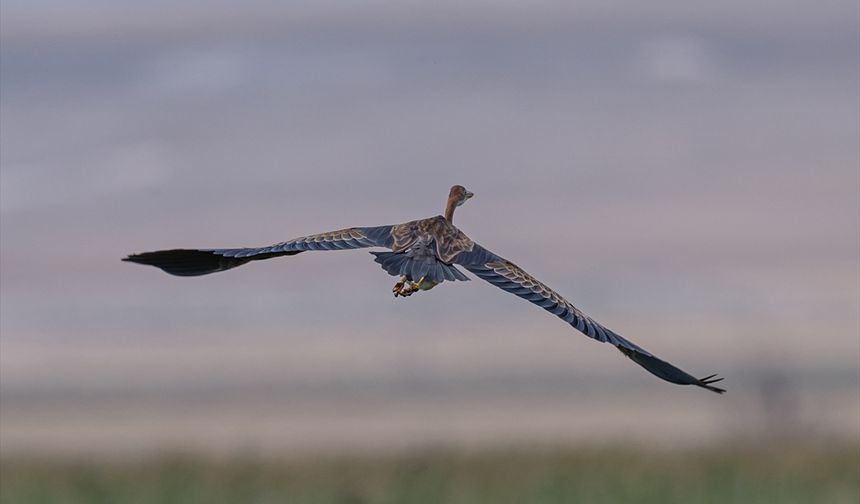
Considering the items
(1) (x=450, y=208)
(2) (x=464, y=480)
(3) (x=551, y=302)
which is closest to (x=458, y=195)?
(1) (x=450, y=208)

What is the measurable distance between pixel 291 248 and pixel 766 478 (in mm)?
18136

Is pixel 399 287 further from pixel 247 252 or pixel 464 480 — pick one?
pixel 464 480

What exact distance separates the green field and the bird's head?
29.4 ft

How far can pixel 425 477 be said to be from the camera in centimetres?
2628

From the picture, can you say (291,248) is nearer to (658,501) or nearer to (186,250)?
(186,250)

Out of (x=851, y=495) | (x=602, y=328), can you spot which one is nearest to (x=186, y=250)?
(x=602, y=328)

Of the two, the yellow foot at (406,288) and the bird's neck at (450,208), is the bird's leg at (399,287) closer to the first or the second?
the yellow foot at (406,288)

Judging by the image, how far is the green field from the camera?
943 inches

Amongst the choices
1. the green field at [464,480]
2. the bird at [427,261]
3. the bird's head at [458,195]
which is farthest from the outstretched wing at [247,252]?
the green field at [464,480]

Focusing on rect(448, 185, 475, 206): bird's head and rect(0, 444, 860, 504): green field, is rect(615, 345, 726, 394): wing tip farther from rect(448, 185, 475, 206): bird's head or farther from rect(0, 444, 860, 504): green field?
rect(0, 444, 860, 504): green field

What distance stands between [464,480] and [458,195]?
1517 cm

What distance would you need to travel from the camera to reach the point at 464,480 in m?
27.2

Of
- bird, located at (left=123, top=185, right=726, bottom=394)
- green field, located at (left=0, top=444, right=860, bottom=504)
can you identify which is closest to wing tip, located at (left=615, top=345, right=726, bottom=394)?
bird, located at (left=123, top=185, right=726, bottom=394)

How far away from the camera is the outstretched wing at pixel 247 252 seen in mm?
10773
